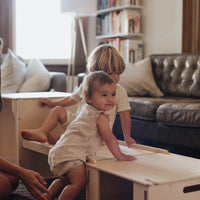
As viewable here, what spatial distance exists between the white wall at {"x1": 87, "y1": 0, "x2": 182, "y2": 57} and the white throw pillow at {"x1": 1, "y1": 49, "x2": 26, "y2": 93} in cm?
161

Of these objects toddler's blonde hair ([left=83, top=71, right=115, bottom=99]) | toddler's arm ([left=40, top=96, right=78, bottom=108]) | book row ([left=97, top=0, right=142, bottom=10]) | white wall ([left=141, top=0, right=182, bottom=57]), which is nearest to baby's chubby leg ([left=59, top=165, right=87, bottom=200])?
toddler's blonde hair ([left=83, top=71, right=115, bottom=99])

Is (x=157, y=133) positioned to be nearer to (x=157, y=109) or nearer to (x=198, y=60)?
(x=157, y=109)

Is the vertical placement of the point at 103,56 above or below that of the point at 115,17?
below

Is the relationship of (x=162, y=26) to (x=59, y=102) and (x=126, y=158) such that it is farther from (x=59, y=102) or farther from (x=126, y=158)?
(x=126, y=158)

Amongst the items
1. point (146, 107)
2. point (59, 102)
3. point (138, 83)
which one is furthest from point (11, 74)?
point (59, 102)

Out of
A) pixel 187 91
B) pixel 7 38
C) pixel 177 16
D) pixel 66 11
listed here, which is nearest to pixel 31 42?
pixel 7 38

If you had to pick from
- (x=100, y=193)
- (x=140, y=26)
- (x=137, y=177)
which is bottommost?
(x=100, y=193)

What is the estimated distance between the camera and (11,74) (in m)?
3.97

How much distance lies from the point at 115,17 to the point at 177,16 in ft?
2.74

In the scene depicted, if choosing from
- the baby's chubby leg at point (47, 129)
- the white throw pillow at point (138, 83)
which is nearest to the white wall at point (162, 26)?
the white throw pillow at point (138, 83)

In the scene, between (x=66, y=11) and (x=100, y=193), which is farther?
(x=66, y=11)

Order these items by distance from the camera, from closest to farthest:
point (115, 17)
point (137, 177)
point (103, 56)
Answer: point (137, 177) < point (103, 56) < point (115, 17)

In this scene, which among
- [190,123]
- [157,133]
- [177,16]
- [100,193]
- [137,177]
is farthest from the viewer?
[177,16]

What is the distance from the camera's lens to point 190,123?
2.63 meters
